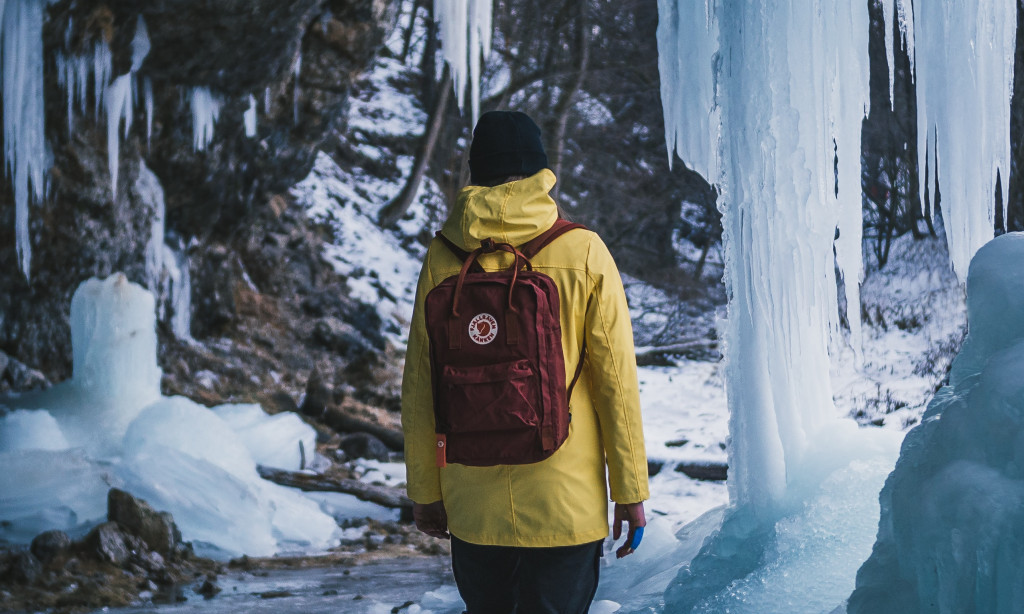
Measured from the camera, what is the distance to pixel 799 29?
13.1ft

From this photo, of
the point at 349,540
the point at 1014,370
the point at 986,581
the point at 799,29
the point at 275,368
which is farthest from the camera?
the point at 275,368

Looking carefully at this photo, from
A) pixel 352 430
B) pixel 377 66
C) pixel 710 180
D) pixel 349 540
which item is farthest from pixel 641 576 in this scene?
pixel 377 66

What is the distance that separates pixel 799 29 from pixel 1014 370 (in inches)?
86.2

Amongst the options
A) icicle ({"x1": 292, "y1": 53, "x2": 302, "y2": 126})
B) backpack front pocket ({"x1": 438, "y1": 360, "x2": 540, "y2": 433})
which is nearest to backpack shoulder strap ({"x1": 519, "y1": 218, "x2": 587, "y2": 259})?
backpack front pocket ({"x1": 438, "y1": 360, "x2": 540, "y2": 433})

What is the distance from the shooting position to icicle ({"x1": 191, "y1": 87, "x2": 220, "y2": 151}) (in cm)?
948

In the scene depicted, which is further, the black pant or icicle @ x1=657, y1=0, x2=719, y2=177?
icicle @ x1=657, y1=0, x2=719, y2=177

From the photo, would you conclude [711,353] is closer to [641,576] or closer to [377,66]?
[377,66]

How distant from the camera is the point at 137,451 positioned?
6609 millimetres

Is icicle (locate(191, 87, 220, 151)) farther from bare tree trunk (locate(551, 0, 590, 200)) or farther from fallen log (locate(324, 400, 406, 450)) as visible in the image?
bare tree trunk (locate(551, 0, 590, 200))

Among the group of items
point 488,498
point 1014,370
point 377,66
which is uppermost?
point 377,66

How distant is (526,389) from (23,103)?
7.15 metres

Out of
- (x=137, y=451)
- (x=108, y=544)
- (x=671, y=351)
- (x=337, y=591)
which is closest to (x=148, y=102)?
(x=137, y=451)

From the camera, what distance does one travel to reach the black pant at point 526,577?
2188 millimetres

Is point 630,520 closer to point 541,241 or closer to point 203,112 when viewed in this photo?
point 541,241
